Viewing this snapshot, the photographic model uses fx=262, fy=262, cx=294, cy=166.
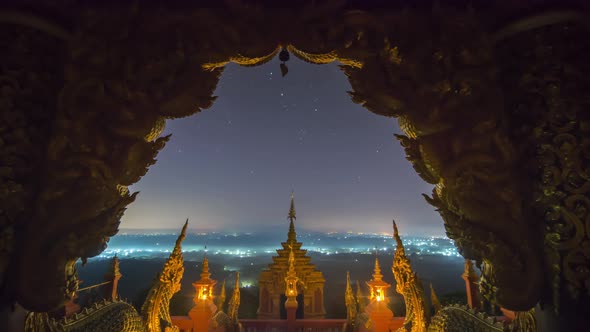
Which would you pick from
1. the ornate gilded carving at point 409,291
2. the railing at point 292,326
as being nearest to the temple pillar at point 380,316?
the railing at point 292,326

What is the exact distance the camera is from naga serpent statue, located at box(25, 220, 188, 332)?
1.88 metres

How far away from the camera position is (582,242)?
149cm

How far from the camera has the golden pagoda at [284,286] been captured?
38.2 ft

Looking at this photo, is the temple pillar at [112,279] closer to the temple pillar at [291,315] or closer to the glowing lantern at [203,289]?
the glowing lantern at [203,289]

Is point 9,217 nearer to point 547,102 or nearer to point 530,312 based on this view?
point 530,312

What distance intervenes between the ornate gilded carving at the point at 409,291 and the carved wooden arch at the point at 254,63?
1.91 metres

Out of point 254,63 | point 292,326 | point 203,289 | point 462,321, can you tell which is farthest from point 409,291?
point 203,289

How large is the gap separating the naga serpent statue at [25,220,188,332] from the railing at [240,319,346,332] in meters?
4.49

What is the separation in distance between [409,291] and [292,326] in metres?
5.34

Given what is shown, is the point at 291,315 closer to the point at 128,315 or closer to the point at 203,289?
the point at 203,289

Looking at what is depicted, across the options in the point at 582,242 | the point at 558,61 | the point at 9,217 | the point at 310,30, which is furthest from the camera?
the point at 310,30

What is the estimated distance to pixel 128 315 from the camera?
2.68 m

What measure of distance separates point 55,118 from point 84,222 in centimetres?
79

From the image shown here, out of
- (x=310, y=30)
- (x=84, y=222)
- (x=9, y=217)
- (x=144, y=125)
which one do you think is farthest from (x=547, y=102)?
(x=9, y=217)
